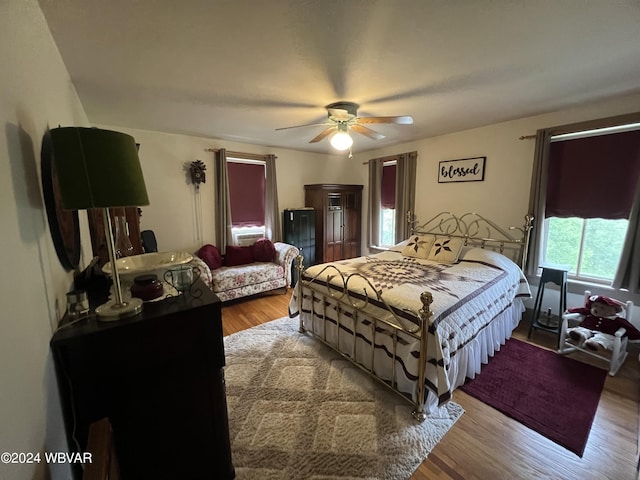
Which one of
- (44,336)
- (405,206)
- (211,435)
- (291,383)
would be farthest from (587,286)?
(44,336)

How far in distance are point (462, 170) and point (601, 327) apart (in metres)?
2.38

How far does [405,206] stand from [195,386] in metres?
4.13

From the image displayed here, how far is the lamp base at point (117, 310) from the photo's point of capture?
3.53ft

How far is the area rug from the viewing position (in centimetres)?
159

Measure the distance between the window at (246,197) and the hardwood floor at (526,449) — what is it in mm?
3827

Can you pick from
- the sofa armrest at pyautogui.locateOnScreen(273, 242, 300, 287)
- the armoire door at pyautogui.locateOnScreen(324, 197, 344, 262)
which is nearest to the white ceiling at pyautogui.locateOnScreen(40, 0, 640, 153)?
the sofa armrest at pyautogui.locateOnScreen(273, 242, 300, 287)

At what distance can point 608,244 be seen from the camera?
284 cm

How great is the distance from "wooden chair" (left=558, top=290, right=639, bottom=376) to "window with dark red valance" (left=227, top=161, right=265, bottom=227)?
14.3 feet

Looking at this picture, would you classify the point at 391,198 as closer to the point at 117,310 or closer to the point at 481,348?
the point at 481,348

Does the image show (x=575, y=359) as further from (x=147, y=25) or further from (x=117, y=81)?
(x=117, y=81)

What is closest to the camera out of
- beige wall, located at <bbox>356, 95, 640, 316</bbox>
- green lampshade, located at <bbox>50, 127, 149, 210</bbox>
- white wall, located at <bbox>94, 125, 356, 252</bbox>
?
green lampshade, located at <bbox>50, 127, 149, 210</bbox>

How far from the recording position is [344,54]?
1737mm

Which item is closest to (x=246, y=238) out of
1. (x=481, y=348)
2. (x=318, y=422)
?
(x=318, y=422)

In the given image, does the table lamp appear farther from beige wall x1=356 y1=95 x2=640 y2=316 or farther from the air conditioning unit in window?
beige wall x1=356 y1=95 x2=640 y2=316
